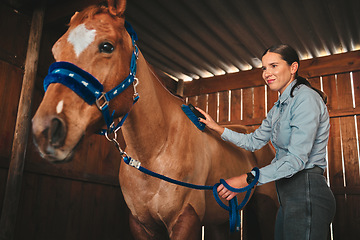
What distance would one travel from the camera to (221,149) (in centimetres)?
258

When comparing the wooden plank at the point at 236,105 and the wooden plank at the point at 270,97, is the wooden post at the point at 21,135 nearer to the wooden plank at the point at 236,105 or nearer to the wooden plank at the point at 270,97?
the wooden plank at the point at 236,105

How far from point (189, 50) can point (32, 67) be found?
8.00 ft

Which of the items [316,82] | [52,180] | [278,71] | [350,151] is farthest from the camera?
[316,82]

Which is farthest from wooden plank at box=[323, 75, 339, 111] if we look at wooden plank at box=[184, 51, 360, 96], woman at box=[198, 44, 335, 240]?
woman at box=[198, 44, 335, 240]

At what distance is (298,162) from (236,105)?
4281mm

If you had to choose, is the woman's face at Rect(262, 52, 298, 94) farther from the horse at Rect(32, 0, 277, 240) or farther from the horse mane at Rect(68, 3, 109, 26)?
the horse mane at Rect(68, 3, 109, 26)

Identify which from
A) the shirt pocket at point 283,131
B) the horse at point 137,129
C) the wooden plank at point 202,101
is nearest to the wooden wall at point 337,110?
the wooden plank at point 202,101

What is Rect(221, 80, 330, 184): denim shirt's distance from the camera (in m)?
1.47

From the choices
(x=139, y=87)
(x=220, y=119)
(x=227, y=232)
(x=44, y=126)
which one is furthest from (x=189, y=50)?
(x=44, y=126)

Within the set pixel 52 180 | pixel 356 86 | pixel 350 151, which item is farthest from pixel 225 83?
pixel 52 180

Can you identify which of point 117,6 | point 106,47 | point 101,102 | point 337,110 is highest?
point 337,110

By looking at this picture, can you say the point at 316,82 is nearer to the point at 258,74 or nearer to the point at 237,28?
the point at 258,74

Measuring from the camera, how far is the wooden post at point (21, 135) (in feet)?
9.83

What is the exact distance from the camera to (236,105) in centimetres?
568
